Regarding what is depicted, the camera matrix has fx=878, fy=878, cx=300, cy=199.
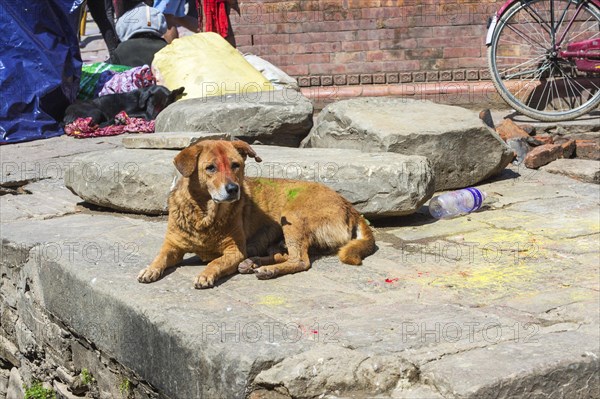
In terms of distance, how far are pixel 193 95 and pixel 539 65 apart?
12.1 feet

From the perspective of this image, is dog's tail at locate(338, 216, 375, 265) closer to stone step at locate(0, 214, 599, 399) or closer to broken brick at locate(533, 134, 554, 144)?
stone step at locate(0, 214, 599, 399)

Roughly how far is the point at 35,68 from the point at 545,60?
205 inches

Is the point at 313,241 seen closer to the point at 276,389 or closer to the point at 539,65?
the point at 276,389

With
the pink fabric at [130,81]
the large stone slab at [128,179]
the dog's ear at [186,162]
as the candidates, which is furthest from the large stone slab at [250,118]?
the dog's ear at [186,162]

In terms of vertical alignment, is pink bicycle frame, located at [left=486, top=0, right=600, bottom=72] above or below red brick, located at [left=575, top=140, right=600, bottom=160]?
above

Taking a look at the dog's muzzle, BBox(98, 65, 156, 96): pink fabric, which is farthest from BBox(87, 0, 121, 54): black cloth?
the dog's muzzle

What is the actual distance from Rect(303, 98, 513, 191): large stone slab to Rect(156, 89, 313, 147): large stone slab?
287 millimetres

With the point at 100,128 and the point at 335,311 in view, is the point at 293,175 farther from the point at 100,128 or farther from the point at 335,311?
the point at 100,128

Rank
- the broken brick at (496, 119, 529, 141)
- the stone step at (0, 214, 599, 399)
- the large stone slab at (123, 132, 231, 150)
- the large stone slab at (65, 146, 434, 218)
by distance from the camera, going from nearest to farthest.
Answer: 1. the stone step at (0, 214, 599, 399)
2. the large stone slab at (65, 146, 434, 218)
3. the large stone slab at (123, 132, 231, 150)
4. the broken brick at (496, 119, 529, 141)

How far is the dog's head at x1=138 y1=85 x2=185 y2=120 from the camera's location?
8.81m

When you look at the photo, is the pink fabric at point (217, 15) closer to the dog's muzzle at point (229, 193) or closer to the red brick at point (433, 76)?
the red brick at point (433, 76)

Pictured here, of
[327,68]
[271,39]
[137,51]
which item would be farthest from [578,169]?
[137,51]

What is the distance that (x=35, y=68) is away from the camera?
8.88m

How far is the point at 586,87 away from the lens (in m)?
9.28
